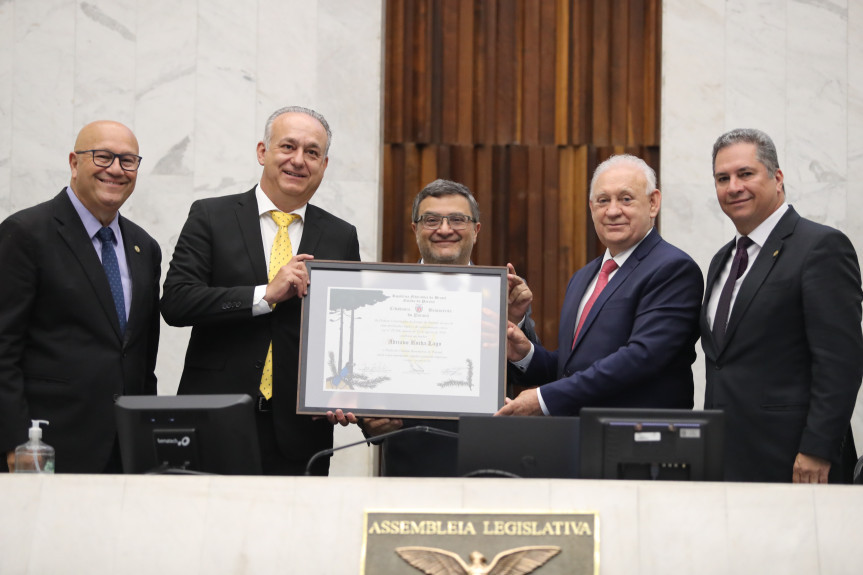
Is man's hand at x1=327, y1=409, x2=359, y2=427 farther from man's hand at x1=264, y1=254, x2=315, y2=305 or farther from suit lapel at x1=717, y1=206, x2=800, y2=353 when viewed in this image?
suit lapel at x1=717, y1=206, x2=800, y2=353

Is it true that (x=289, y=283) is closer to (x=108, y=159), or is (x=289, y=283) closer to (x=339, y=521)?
(x=108, y=159)

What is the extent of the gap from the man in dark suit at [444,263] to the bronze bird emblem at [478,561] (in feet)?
4.90

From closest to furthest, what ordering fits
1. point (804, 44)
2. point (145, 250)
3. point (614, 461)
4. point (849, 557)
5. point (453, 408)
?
point (849, 557)
point (614, 461)
point (453, 408)
point (145, 250)
point (804, 44)

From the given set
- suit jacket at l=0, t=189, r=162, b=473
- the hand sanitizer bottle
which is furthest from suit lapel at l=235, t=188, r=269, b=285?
the hand sanitizer bottle

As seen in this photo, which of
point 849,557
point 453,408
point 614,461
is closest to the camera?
point 849,557

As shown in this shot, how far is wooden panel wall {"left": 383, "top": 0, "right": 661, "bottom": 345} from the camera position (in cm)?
652

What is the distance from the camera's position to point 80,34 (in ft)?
20.8

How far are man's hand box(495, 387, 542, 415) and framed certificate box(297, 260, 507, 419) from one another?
0.03 m

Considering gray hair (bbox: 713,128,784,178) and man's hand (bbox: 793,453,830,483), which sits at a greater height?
gray hair (bbox: 713,128,784,178)

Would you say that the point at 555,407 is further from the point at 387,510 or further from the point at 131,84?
the point at 131,84

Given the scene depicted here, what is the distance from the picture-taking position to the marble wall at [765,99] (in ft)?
20.5

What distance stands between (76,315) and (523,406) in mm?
1795

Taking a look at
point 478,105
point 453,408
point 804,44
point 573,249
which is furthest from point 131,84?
point 804,44

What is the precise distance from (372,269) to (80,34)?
11.3 ft
